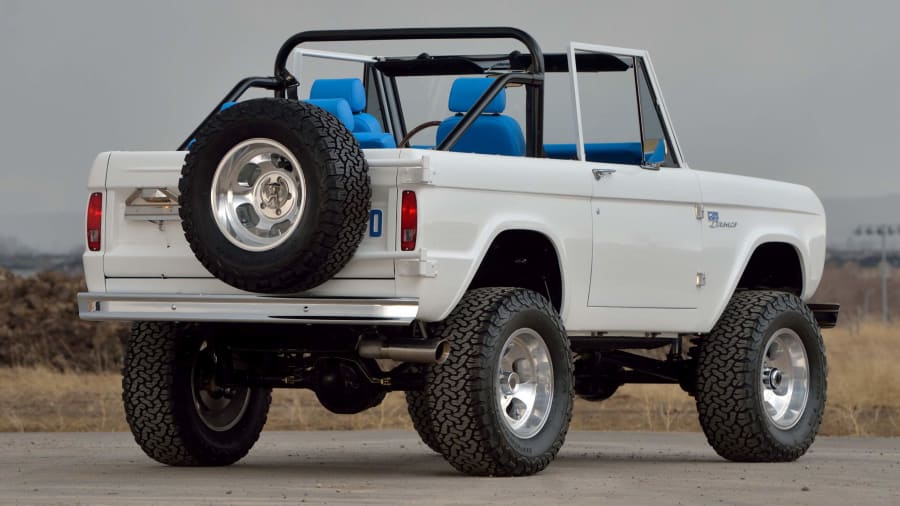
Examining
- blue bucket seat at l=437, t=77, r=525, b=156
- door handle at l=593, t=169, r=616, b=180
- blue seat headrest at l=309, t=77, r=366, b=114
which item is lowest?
door handle at l=593, t=169, r=616, b=180

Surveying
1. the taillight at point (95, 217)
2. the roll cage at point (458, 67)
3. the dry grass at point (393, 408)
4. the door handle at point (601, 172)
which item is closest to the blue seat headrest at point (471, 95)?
the roll cage at point (458, 67)

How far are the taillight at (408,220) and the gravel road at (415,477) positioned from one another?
113cm

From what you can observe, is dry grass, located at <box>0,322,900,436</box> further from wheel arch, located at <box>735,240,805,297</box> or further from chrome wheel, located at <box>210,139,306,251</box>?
chrome wheel, located at <box>210,139,306,251</box>

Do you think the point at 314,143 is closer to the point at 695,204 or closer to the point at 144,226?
the point at 144,226

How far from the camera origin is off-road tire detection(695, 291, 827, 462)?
1101 cm

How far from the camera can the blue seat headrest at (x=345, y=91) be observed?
1090cm

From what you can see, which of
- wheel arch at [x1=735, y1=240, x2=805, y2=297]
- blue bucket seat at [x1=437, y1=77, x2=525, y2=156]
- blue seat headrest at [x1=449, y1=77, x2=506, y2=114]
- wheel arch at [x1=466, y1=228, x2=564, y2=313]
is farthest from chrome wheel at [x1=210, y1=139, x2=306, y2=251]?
wheel arch at [x1=735, y1=240, x2=805, y2=297]

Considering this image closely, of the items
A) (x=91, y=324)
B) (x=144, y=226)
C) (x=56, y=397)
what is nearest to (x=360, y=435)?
(x=144, y=226)

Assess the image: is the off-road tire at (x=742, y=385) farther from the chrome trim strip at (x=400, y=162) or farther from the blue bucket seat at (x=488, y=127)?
the chrome trim strip at (x=400, y=162)

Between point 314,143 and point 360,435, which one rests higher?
point 314,143

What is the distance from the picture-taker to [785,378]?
11.6 metres

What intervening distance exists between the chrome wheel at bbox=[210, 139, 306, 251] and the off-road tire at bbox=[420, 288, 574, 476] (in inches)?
37.5

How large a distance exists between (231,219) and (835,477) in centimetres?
340

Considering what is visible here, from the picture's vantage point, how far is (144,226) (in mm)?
9391
